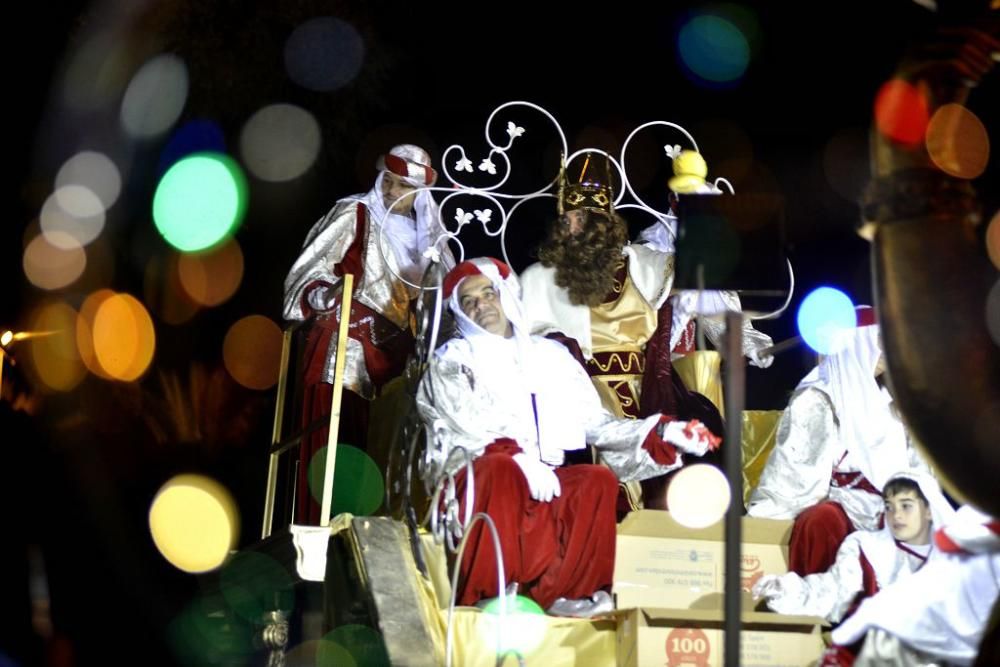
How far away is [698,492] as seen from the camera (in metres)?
7.31

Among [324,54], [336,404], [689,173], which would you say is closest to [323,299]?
[336,404]

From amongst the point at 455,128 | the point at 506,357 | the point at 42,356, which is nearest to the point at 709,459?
the point at 506,357

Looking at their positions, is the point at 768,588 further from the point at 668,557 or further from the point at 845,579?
the point at 668,557

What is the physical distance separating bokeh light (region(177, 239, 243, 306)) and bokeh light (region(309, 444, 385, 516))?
A: 12.6ft

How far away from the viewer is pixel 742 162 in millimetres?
9594

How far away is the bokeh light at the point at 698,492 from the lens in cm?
707

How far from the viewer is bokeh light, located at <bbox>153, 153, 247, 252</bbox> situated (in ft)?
38.3

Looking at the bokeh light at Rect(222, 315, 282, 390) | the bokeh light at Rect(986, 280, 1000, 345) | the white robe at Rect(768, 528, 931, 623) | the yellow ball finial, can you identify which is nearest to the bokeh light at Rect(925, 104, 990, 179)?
the bokeh light at Rect(986, 280, 1000, 345)

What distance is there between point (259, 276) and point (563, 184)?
4.03 meters

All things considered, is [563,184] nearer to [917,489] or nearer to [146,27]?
[917,489]

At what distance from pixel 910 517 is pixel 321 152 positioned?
6.74 metres

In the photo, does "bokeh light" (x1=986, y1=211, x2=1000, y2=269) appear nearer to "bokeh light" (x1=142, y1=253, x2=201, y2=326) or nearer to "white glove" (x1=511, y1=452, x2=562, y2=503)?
"white glove" (x1=511, y1=452, x2=562, y2=503)

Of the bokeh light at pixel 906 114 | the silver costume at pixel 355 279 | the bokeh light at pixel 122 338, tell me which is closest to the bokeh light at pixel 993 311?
the bokeh light at pixel 906 114

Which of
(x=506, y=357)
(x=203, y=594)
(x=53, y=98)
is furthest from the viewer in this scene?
(x=53, y=98)
